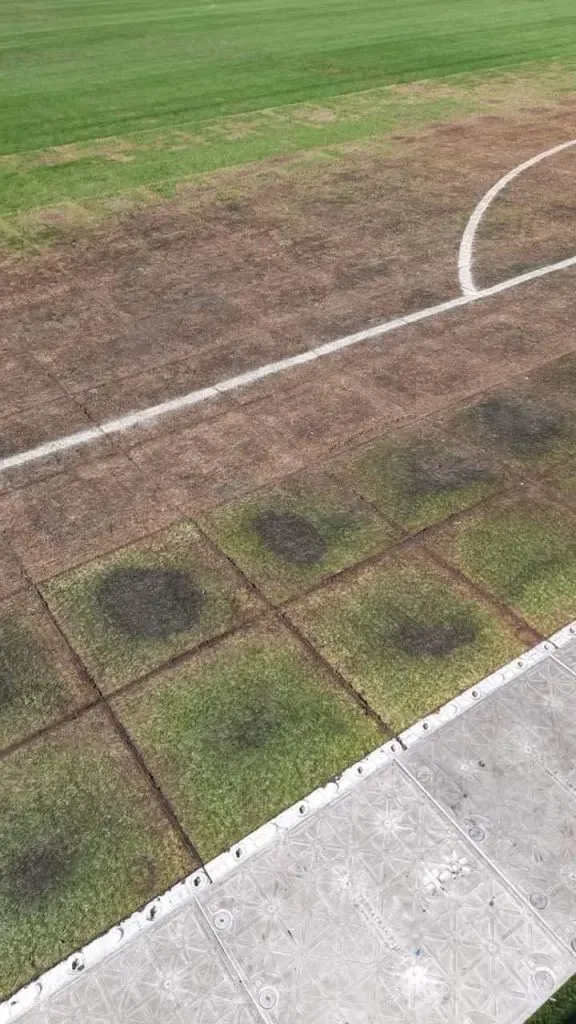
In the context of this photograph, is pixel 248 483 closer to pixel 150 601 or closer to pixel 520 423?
pixel 150 601

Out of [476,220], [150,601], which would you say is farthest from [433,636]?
[476,220]

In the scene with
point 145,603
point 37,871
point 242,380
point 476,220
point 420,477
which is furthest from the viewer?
point 476,220

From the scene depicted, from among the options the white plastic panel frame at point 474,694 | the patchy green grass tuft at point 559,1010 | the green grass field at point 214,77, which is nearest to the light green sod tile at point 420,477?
the white plastic panel frame at point 474,694

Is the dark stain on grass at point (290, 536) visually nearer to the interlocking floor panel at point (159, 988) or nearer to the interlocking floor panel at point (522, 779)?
the interlocking floor panel at point (522, 779)

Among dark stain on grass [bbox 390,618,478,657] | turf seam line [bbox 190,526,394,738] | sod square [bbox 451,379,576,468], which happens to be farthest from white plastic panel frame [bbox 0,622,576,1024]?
sod square [bbox 451,379,576,468]

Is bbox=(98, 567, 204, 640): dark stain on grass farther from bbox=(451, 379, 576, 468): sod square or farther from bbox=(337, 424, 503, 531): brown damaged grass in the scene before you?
bbox=(451, 379, 576, 468): sod square

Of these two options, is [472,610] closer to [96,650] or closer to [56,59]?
[96,650]

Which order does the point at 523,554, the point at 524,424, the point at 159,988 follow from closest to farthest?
the point at 159,988 < the point at 523,554 < the point at 524,424
